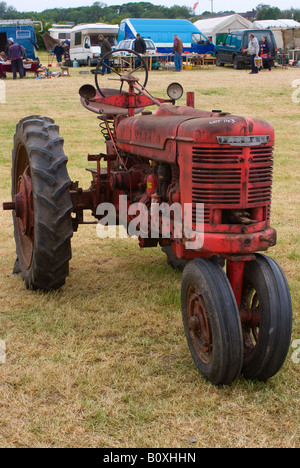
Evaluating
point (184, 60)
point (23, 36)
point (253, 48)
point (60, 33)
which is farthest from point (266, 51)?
point (60, 33)

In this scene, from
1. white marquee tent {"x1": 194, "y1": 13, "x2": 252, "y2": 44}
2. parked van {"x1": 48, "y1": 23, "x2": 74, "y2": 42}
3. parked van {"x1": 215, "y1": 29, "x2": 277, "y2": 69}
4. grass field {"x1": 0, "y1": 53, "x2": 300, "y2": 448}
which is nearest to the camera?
grass field {"x1": 0, "y1": 53, "x2": 300, "y2": 448}

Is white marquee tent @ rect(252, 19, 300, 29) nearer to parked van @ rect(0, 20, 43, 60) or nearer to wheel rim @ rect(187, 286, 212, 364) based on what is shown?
parked van @ rect(0, 20, 43, 60)

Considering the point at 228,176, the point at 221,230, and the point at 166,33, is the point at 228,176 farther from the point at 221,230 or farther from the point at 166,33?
the point at 166,33

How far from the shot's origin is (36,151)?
4.33 meters

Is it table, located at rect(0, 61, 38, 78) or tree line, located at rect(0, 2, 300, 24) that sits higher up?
tree line, located at rect(0, 2, 300, 24)

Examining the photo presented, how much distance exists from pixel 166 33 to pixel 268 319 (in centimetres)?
2944

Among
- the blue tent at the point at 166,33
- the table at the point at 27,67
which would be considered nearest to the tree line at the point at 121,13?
the blue tent at the point at 166,33

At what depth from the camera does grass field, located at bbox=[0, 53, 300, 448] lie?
283cm

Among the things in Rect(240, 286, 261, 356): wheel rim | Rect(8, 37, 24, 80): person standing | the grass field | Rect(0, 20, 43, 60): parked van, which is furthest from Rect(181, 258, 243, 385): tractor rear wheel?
Rect(0, 20, 43, 60): parked van

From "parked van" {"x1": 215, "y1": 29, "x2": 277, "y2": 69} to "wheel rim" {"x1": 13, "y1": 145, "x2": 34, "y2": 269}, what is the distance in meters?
22.1

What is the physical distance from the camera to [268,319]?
3098 millimetres

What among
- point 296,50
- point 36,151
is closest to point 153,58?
point 296,50

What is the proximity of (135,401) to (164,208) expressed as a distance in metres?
1.25
